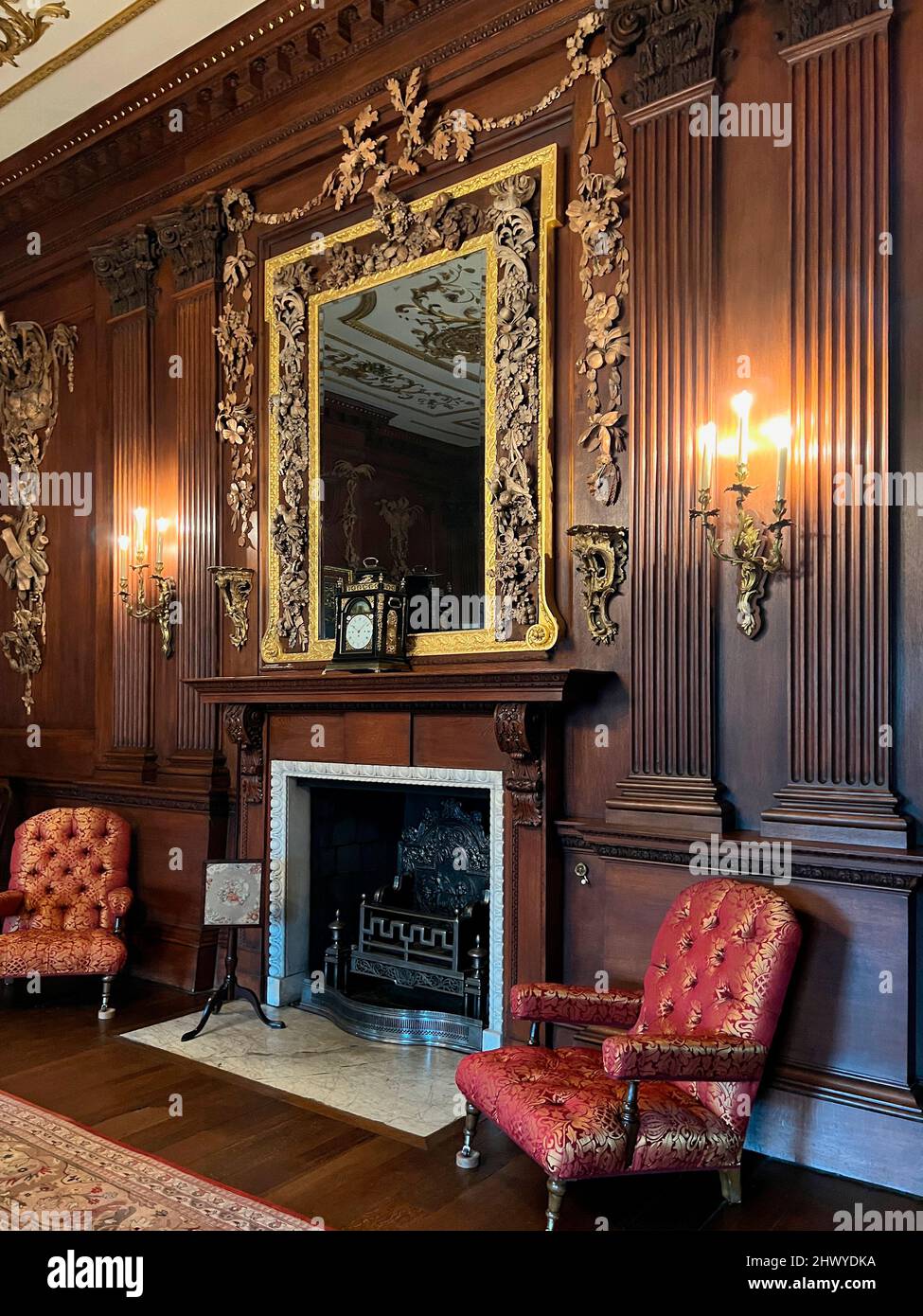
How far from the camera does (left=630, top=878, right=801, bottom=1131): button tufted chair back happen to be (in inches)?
111

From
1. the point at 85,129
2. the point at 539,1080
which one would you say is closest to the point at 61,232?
the point at 85,129

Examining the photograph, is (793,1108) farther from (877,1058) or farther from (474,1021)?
(474,1021)

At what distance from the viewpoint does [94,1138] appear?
3.30 m

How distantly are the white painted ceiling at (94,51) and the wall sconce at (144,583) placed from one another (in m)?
2.22

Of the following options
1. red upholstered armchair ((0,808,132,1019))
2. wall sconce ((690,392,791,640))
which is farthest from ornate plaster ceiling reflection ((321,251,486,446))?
red upholstered armchair ((0,808,132,1019))

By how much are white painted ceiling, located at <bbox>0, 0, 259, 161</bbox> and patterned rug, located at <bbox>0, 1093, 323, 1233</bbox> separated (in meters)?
4.78

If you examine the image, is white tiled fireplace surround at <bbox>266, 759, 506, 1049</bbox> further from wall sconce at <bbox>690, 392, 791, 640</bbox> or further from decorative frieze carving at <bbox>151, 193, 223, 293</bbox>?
decorative frieze carving at <bbox>151, 193, 223, 293</bbox>

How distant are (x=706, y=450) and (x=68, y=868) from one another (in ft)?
12.6

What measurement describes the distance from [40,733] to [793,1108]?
5.02 m

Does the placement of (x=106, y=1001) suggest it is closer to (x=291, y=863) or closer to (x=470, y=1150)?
(x=291, y=863)
